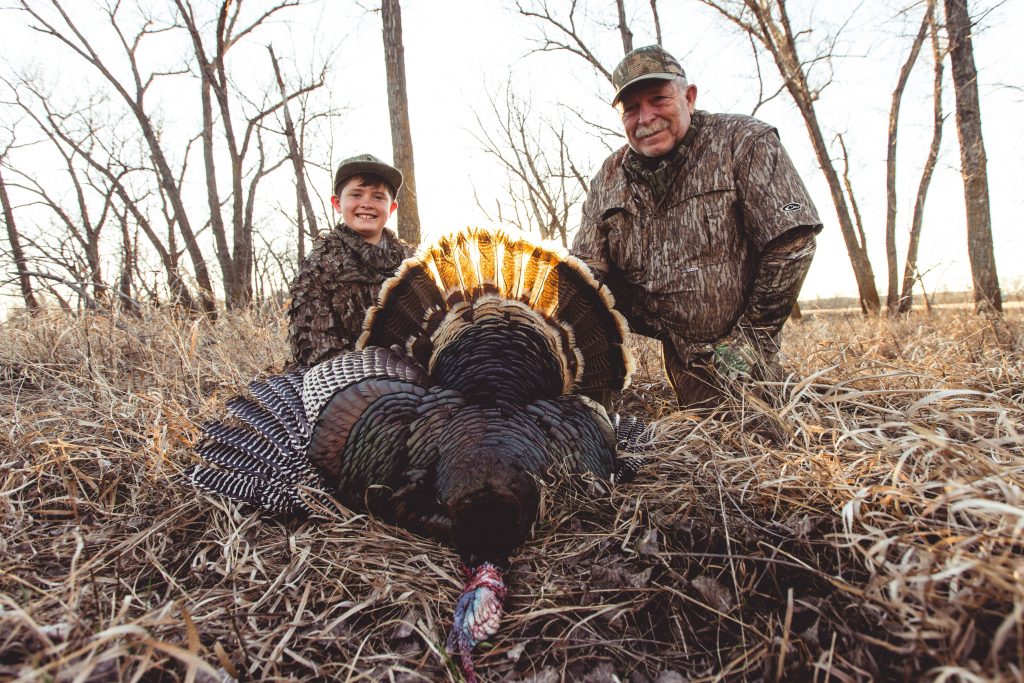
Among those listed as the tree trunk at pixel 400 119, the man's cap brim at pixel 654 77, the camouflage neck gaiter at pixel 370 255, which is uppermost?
the tree trunk at pixel 400 119

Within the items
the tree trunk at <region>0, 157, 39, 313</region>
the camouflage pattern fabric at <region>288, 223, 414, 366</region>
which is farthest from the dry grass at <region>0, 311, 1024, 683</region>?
the tree trunk at <region>0, 157, 39, 313</region>

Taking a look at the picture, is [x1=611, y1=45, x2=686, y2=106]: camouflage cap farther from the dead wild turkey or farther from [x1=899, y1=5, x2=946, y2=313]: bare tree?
[x1=899, y1=5, x2=946, y2=313]: bare tree

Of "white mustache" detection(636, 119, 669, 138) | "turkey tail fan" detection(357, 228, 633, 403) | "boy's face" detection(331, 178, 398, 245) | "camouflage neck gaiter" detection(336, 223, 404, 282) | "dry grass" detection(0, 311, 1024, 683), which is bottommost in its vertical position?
"dry grass" detection(0, 311, 1024, 683)

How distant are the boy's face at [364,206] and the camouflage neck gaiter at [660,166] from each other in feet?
5.49

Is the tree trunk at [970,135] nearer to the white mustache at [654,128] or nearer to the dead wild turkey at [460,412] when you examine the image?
the white mustache at [654,128]

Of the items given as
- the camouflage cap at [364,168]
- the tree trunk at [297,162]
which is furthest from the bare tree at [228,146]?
the camouflage cap at [364,168]

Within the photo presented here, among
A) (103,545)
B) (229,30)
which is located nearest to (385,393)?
(103,545)

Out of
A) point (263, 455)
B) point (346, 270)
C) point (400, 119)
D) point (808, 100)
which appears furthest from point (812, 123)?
point (263, 455)

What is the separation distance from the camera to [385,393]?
2.38m

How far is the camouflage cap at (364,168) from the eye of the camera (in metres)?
3.55

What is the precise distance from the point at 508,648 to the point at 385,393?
119 cm

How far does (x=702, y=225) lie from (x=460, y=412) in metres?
2.02

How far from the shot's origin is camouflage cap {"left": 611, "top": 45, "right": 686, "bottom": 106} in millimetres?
3160

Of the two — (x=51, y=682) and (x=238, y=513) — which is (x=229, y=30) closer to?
(x=238, y=513)
